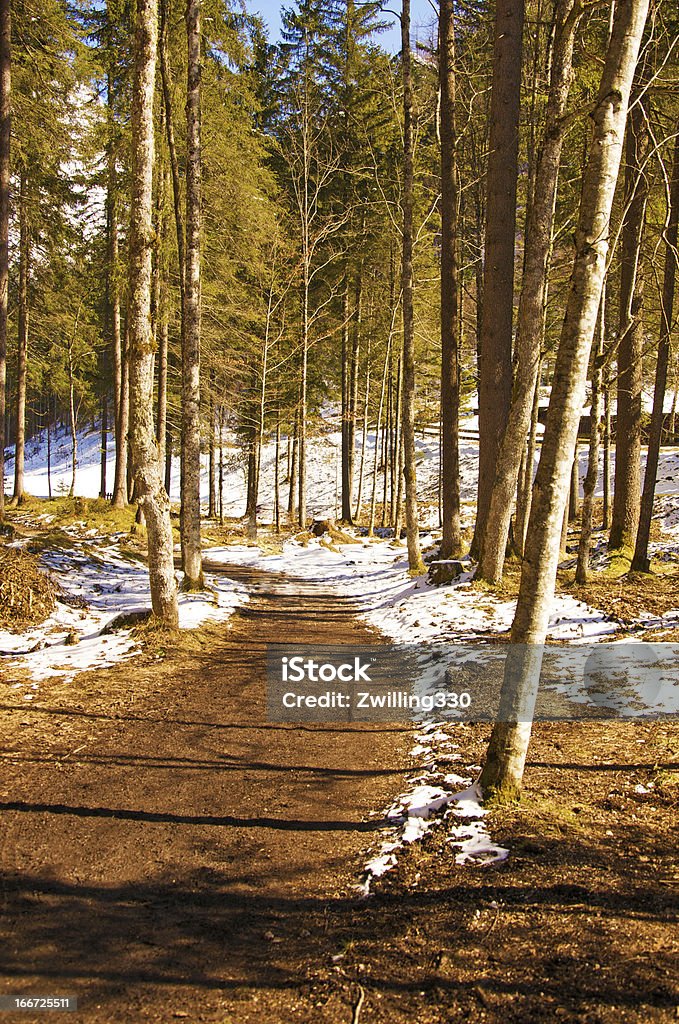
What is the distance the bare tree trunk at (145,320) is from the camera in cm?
806

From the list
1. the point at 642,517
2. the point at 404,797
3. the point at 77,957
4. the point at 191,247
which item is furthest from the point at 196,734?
the point at 642,517

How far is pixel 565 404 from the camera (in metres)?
3.78

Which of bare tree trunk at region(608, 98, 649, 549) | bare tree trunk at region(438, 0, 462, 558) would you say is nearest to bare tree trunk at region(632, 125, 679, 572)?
bare tree trunk at region(608, 98, 649, 549)

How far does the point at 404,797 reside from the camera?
447cm

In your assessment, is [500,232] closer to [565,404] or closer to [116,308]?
[565,404]

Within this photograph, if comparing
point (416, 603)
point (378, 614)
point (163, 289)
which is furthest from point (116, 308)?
point (416, 603)

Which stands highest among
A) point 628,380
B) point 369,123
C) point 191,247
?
point 369,123

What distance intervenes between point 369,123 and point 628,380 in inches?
623

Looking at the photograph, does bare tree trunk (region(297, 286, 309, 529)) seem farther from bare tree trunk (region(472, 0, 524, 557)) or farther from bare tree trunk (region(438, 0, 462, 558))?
bare tree trunk (region(472, 0, 524, 557))

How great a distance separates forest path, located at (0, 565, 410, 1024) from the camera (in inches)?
106

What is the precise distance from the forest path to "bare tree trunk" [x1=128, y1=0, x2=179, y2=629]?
1.89 m

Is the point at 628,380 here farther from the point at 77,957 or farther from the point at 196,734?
the point at 77,957

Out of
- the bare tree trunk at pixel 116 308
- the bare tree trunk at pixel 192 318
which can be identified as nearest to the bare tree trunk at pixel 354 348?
the bare tree trunk at pixel 116 308

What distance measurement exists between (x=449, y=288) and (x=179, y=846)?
10.8 m
